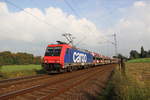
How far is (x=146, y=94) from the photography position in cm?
530

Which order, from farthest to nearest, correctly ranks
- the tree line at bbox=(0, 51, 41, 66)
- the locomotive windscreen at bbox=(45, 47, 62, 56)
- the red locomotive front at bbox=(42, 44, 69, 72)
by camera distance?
the tree line at bbox=(0, 51, 41, 66), the locomotive windscreen at bbox=(45, 47, 62, 56), the red locomotive front at bbox=(42, 44, 69, 72)

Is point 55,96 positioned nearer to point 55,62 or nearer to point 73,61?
point 55,62

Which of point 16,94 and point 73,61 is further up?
point 73,61

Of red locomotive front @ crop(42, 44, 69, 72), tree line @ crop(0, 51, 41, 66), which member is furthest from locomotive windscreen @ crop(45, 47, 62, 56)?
tree line @ crop(0, 51, 41, 66)

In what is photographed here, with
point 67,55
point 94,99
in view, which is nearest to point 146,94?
point 94,99

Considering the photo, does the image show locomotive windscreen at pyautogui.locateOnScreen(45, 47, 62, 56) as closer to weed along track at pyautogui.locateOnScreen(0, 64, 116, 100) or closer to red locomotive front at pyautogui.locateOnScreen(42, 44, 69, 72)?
red locomotive front at pyautogui.locateOnScreen(42, 44, 69, 72)

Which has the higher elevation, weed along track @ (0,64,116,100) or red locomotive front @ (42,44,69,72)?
red locomotive front @ (42,44,69,72)

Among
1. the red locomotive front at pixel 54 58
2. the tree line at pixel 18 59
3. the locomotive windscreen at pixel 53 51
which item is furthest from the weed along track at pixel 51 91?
the tree line at pixel 18 59

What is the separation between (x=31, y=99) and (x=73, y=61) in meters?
14.5

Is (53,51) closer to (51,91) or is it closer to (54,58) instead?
(54,58)

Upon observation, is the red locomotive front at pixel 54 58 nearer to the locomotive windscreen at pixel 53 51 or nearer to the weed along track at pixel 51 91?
the locomotive windscreen at pixel 53 51

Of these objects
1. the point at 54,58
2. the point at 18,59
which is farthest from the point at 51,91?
the point at 18,59

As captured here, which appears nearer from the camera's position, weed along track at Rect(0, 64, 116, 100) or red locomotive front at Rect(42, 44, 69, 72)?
weed along track at Rect(0, 64, 116, 100)

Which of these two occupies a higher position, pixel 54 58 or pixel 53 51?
pixel 53 51
